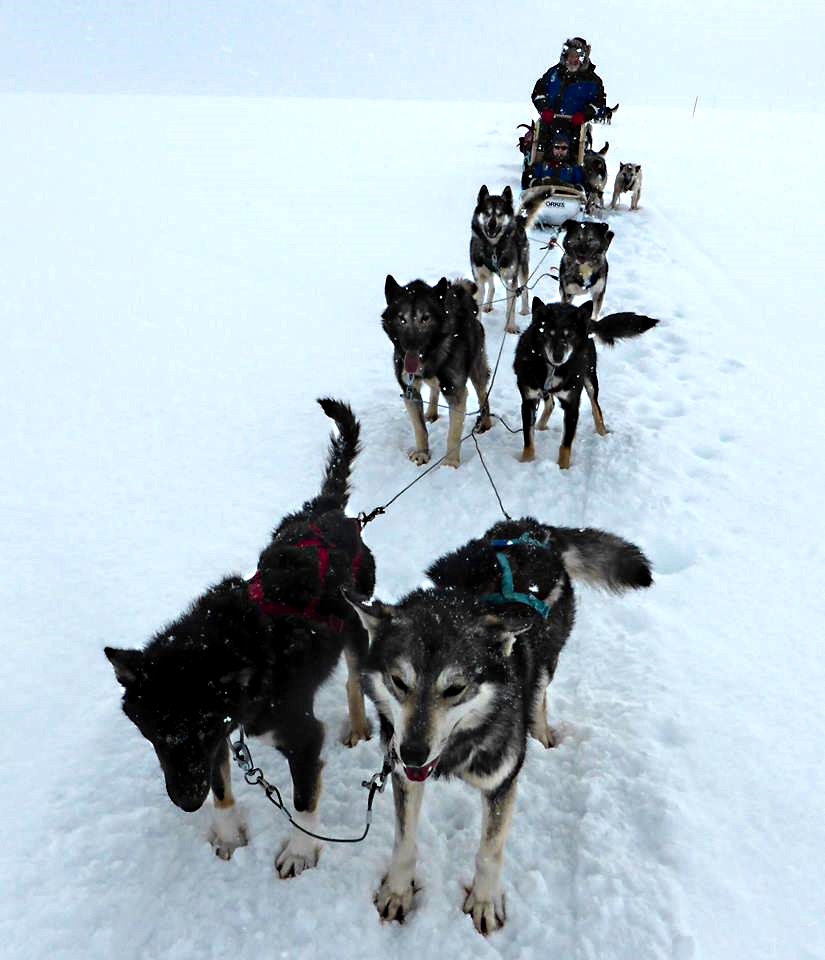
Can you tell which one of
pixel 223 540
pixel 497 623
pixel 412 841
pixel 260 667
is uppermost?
pixel 497 623

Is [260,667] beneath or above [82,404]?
above

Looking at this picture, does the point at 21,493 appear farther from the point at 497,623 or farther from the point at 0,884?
the point at 497,623

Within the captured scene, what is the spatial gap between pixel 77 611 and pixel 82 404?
2.66 meters

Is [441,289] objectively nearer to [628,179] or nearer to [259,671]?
[259,671]

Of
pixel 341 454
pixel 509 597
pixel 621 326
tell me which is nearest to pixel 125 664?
pixel 509 597

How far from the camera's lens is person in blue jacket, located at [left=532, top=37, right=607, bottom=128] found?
→ 969 cm

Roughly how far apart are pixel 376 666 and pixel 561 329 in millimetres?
3027

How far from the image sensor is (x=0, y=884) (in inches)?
81.0

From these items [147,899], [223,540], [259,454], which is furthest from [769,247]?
[147,899]

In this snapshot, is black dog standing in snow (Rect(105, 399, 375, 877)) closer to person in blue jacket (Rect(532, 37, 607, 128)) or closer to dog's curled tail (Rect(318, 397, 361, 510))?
dog's curled tail (Rect(318, 397, 361, 510))

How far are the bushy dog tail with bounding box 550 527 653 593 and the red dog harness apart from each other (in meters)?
0.84

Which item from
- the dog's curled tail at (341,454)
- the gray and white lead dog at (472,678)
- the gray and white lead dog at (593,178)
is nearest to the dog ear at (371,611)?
the gray and white lead dog at (472,678)

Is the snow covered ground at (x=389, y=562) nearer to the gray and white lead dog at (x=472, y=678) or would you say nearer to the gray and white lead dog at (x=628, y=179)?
the gray and white lead dog at (x=472, y=678)

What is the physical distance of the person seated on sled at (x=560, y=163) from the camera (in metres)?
9.55
